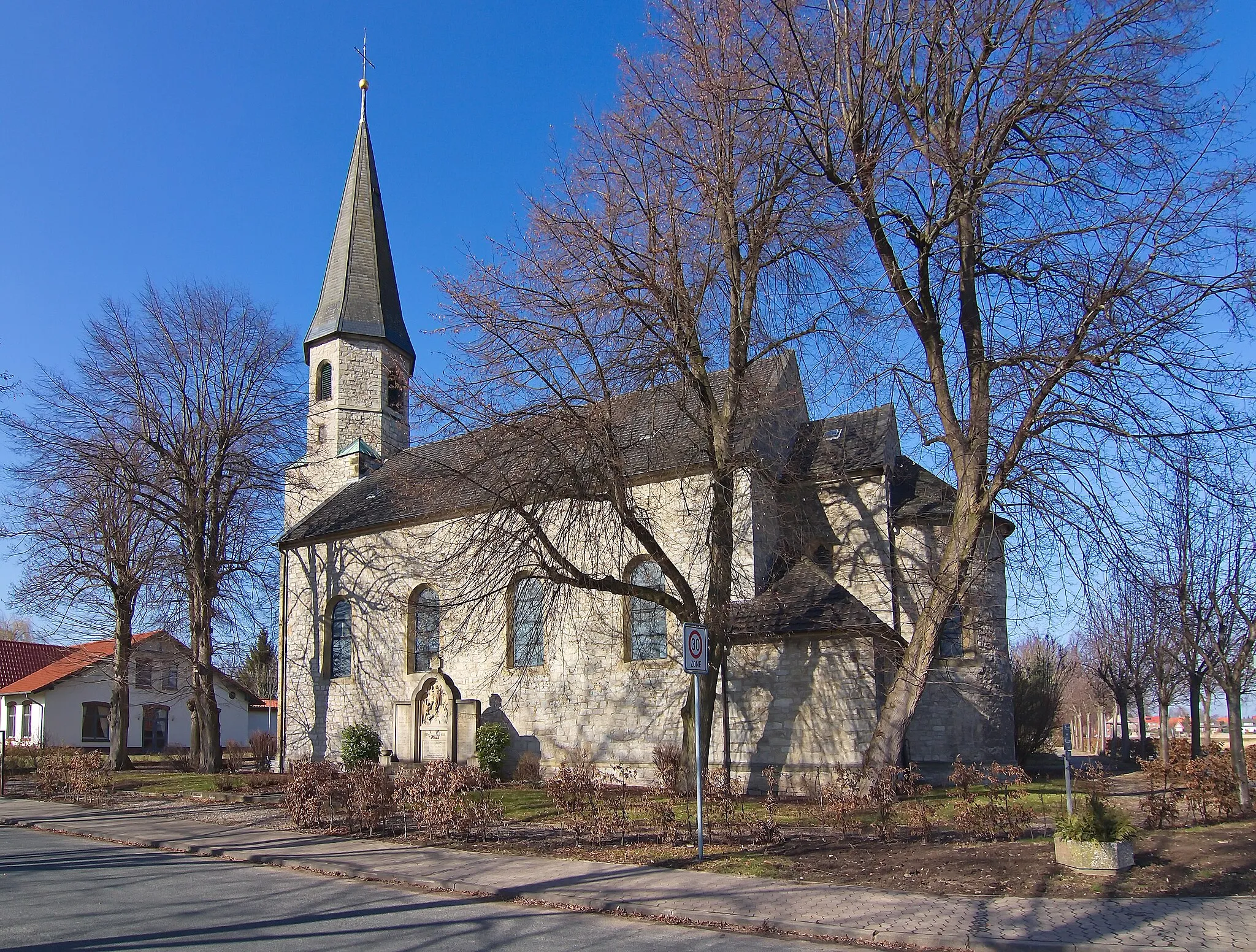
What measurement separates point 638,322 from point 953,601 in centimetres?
675

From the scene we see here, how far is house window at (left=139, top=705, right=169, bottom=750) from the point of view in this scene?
43875 millimetres

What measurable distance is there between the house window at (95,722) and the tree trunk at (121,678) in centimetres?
1658

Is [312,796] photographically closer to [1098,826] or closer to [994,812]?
[994,812]

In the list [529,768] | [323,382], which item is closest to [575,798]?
[529,768]

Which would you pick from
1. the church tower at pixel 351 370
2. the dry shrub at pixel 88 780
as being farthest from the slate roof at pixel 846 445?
the dry shrub at pixel 88 780

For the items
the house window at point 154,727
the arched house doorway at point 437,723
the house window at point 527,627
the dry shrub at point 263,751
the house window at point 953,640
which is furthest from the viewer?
the house window at point 154,727

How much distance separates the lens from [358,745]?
79.9 feet

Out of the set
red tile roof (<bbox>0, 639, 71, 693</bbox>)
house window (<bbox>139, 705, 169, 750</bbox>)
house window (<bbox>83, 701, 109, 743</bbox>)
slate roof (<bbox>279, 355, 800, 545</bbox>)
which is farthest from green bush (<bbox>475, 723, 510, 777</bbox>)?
red tile roof (<bbox>0, 639, 71, 693</bbox>)

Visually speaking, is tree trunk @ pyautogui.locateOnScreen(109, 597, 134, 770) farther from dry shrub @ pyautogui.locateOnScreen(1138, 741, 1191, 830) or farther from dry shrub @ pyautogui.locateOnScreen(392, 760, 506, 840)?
dry shrub @ pyautogui.locateOnScreen(1138, 741, 1191, 830)

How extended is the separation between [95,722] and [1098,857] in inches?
1779

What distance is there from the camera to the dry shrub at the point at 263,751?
30.0m

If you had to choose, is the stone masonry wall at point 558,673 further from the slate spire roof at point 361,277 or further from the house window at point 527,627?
the slate spire roof at point 361,277

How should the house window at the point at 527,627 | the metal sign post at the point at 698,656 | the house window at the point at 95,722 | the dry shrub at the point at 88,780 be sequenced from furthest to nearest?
1. the house window at the point at 95,722
2. the house window at the point at 527,627
3. the dry shrub at the point at 88,780
4. the metal sign post at the point at 698,656

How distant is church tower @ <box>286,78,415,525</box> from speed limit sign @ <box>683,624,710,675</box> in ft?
75.1
